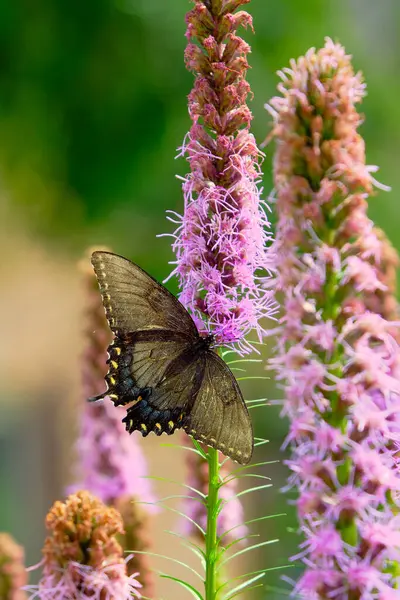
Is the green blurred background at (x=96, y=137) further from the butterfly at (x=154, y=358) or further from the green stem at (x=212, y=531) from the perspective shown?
the green stem at (x=212, y=531)

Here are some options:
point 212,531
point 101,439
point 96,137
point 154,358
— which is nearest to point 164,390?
point 154,358

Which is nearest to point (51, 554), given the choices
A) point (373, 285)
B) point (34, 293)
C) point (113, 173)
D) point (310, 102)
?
point (373, 285)

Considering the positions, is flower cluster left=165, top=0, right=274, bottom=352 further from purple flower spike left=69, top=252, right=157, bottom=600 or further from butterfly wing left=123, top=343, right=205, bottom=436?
purple flower spike left=69, top=252, right=157, bottom=600

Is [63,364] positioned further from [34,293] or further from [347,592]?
[347,592]

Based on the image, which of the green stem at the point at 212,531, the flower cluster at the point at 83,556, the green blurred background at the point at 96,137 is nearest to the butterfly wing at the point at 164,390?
the green stem at the point at 212,531

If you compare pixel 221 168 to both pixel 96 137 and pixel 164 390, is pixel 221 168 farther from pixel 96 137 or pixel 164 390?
pixel 96 137

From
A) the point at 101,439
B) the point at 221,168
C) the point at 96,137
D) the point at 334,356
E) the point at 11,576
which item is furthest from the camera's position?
the point at 96,137
